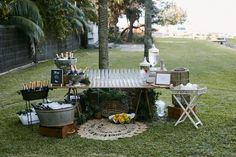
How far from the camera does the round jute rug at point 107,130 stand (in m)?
5.06

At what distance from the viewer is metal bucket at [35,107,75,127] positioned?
497 cm

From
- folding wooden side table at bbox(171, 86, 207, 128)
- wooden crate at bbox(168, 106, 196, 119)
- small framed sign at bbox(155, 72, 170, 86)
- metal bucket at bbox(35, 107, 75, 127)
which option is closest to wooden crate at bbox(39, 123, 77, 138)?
metal bucket at bbox(35, 107, 75, 127)

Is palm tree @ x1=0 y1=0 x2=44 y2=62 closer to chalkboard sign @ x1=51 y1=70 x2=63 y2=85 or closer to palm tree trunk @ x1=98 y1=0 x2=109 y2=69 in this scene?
palm tree trunk @ x1=98 y1=0 x2=109 y2=69

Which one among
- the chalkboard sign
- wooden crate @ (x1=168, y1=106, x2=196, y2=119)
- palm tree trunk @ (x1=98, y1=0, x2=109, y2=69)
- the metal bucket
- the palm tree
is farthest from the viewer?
the palm tree

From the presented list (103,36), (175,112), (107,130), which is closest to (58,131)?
(107,130)

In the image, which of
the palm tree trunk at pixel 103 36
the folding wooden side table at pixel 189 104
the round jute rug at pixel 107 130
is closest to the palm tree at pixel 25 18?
the palm tree trunk at pixel 103 36

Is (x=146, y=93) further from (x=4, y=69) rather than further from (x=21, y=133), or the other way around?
(x=4, y=69)

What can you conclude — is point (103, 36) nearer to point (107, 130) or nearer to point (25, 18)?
point (107, 130)

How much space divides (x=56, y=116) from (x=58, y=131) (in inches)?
8.5

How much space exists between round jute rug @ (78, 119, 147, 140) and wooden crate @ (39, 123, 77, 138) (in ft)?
0.54

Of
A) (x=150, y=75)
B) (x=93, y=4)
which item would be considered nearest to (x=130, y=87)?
(x=150, y=75)

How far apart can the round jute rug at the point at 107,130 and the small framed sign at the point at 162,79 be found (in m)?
0.70

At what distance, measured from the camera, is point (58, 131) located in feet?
16.5

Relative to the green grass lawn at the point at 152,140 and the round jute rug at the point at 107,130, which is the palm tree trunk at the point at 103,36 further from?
the green grass lawn at the point at 152,140
